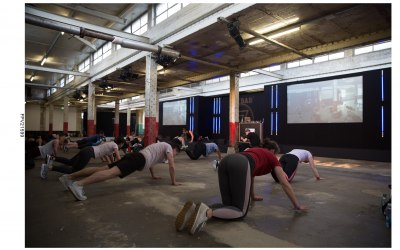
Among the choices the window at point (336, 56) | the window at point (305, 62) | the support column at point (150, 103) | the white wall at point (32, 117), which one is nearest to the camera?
the support column at point (150, 103)

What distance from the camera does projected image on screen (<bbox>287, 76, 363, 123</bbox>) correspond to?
34.9 feet

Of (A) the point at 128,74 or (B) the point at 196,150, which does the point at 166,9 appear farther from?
(B) the point at 196,150

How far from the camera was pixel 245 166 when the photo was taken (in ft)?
9.07

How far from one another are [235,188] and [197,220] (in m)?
0.60

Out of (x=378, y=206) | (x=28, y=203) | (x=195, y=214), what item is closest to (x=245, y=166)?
(x=195, y=214)

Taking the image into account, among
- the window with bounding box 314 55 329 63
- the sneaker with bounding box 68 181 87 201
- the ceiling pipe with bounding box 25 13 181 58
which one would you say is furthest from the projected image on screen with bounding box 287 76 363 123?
the sneaker with bounding box 68 181 87 201

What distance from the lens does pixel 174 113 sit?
21109mm

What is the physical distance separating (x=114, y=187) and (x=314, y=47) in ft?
28.0

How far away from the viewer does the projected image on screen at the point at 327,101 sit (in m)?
10.6

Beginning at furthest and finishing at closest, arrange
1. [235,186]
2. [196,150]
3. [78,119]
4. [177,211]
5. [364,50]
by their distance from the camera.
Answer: [78,119] < [364,50] < [196,150] < [177,211] < [235,186]

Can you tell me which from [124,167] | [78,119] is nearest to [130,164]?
[124,167]

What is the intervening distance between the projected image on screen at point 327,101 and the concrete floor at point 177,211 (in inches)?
277

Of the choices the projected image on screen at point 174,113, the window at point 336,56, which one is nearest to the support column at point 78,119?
the projected image on screen at point 174,113

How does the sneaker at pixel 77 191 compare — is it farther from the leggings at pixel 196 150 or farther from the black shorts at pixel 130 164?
the leggings at pixel 196 150
